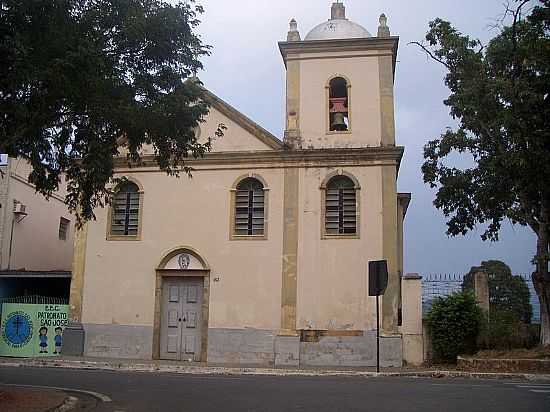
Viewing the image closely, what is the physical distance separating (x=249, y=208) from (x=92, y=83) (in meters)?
11.4

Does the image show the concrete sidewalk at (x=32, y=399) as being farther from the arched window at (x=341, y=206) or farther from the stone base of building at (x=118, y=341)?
the arched window at (x=341, y=206)

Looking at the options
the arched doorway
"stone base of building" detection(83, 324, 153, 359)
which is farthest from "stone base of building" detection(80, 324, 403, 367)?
the arched doorway

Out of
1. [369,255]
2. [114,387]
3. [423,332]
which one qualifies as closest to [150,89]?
[114,387]

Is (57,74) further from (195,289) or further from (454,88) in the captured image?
(454,88)

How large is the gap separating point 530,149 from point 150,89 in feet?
32.2

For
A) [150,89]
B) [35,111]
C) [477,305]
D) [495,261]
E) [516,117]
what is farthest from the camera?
[495,261]

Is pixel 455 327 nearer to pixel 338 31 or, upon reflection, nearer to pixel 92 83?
pixel 338 31

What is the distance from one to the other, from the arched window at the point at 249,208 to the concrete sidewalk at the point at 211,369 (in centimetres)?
443

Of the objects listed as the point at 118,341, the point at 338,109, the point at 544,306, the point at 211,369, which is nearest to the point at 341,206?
the point at 338,109

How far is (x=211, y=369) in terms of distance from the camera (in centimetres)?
1831

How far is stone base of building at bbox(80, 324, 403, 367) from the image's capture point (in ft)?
64.1

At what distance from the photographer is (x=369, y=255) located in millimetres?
20172

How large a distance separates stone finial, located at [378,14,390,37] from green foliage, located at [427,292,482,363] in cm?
888

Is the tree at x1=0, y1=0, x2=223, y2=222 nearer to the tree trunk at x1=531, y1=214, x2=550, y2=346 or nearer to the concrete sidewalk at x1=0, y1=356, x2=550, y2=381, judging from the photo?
the concrete sidewalk at x1=0, y1=356, x2=550, y2=381
